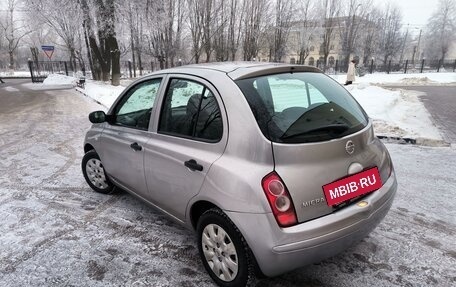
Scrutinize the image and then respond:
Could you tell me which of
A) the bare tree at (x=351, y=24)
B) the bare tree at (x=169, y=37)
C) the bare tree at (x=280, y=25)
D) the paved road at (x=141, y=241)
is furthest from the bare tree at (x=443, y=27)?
the paved road at (x=141, y=241)

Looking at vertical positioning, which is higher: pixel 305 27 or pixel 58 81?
pixel 305 27

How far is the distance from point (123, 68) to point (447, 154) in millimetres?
45838

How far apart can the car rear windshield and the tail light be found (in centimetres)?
28

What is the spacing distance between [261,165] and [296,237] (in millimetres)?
502

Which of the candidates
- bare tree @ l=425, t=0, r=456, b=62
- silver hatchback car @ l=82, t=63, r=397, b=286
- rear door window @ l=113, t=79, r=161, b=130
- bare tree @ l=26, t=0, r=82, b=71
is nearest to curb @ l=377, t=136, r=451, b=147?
silver hatchback car @ l=82, t=63, r=397, b=286

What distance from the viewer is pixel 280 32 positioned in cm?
3447

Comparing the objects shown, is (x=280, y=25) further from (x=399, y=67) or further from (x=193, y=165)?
(x=193, y=165)

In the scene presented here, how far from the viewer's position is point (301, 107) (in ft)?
8.38

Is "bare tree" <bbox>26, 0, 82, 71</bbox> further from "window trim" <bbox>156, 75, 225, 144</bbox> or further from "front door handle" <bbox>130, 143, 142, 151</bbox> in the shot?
"window trim" <bbox>156, 75, 225, 144</bbox>

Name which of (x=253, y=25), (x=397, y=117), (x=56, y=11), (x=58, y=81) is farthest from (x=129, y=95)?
(x=253, y=25)

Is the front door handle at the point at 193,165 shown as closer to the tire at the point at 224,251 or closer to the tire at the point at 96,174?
the tire at the point at 224,251

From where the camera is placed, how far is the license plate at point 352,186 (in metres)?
2.26

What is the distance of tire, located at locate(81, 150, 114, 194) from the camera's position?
13.7 ft

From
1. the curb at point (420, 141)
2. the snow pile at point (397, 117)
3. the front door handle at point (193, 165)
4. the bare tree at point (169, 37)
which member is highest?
the bare tree at point (169, 37)
